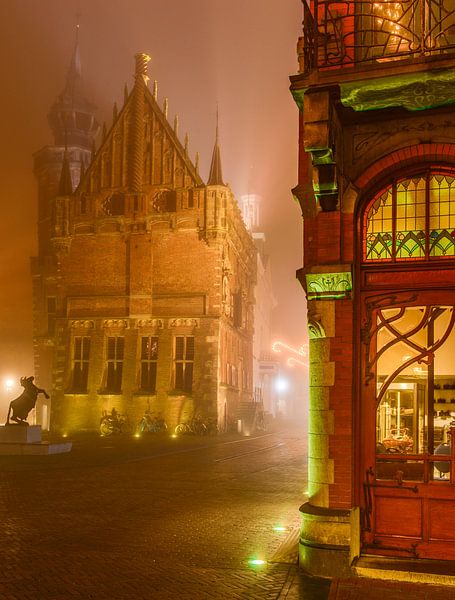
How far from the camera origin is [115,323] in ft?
120

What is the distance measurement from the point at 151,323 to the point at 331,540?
29.5m

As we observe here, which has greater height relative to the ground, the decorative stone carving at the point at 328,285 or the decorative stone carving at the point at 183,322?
the decorative stone carving at the point at 183,322

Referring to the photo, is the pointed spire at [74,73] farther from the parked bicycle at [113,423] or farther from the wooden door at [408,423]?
the wooden door at [408,423]

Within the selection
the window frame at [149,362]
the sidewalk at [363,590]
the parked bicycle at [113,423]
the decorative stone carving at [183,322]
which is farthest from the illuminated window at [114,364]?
the sidewalk at [363,590]

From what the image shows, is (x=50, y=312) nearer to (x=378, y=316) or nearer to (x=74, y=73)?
(x=74, y=73)

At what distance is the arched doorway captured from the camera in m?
7.18

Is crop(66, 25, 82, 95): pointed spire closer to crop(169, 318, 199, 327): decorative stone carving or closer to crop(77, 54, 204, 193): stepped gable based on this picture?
crop(77, 54, 204, 193): stepped gable

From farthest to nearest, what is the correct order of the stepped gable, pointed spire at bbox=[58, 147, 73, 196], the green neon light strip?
pointed spire at bbox=[58, 147, 73, 196] < the stepped gable < the green neon light strip

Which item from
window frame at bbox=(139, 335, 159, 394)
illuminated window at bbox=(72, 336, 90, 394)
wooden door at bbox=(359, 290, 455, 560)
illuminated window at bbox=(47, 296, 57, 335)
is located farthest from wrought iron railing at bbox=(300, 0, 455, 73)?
illuminated window at bbox=(47, 296, 57, 335)

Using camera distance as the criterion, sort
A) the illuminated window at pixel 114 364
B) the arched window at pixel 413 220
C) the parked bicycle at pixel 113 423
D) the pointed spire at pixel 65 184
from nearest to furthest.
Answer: the arched window at pixel 413 220 < the parked bicycle at pixel 113 423 < the illuminated window at pixel 114 364 < the pointed spire at pixel 65 184

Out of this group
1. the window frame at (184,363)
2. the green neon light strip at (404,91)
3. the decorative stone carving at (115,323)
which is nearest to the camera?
the green neon light strip at (404,91)

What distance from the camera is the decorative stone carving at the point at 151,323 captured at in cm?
3609

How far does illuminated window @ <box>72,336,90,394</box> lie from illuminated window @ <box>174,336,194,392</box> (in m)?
4.94

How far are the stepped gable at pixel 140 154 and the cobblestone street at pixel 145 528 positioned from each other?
20445 mm
